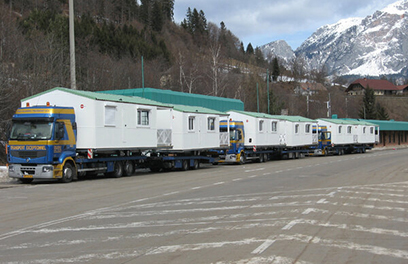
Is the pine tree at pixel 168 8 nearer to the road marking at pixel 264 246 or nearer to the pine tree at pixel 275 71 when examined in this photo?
the pine tree at pixel 275 71

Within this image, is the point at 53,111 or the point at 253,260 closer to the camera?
the point at 253,260

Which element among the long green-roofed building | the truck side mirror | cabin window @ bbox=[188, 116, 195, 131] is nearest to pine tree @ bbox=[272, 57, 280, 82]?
the long green-roofed building

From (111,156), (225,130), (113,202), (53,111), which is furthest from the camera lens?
(225,130)

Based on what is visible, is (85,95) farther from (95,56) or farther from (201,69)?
(201,69)

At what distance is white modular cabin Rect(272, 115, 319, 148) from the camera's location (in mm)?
41119

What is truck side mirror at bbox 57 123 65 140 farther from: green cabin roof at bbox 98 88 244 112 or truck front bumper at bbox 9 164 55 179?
green cabin roof at bbox 98 88 244 112

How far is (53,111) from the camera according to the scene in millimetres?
19516

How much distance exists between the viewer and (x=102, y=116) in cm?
2106

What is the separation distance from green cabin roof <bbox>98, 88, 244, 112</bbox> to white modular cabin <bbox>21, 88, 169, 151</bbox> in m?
15.1

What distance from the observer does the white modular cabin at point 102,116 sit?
2056 cm

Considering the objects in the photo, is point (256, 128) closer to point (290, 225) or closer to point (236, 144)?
point (236, 144)

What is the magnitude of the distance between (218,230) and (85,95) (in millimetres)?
13474

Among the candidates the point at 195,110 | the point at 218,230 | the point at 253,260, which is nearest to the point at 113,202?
the point at 218,230

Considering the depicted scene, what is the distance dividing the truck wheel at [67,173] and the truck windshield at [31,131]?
1.56 m
